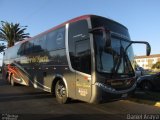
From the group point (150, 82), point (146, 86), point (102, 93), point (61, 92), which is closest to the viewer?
point (102, 93)

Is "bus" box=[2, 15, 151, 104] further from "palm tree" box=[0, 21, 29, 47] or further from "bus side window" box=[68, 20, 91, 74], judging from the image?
"palm tree" box=[0, 21, 29, 47]

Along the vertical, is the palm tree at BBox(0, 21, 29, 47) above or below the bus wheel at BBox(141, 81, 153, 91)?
above

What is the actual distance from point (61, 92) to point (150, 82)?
24.5ft

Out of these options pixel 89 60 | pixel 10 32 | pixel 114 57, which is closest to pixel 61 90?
pixel 89 60

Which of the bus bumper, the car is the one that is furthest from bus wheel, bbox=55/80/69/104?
the car

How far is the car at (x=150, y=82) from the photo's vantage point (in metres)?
16.2

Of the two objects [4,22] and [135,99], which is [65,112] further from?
[4,22]

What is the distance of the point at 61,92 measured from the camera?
37.1ft

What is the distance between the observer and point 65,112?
9.39 metres

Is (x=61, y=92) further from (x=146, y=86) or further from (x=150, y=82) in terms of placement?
(x=146, y=86)

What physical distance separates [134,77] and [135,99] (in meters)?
1.88

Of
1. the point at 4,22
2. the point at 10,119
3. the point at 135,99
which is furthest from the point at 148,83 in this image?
the point at 4,22

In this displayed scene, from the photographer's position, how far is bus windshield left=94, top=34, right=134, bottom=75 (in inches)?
366

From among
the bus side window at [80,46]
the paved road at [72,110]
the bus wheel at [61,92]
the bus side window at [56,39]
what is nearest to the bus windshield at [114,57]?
the bus side window at [80,46]
